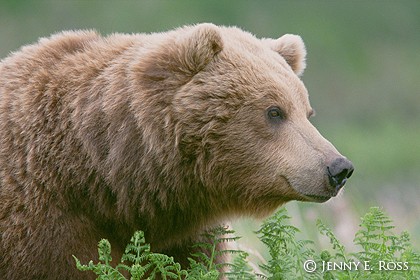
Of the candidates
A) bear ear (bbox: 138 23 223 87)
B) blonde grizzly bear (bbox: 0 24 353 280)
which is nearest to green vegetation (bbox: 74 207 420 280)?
blonde grizzly bear (bbox: 0 24 353 280)

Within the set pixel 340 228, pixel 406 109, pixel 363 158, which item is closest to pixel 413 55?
pixel 406 109

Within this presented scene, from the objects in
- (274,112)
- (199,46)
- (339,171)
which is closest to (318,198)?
(339,171)

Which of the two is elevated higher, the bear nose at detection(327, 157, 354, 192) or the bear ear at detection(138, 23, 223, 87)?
the bear ear at detection(138, 23, 223, 87)

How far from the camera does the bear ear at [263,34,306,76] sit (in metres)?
7.45

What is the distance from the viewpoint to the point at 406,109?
26922 millimetres

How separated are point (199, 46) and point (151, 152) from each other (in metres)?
0.66

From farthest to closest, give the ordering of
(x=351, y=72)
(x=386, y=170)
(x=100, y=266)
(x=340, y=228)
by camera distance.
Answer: (x=351, y=72) → (x=386, y=170) → (x=340, y=228) → (x=100, y=266)

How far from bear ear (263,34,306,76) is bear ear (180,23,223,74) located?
680mm

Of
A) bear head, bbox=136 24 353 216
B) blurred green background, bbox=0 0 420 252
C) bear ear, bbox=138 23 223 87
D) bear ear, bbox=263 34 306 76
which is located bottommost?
bear head, bbox=136 24 353 216

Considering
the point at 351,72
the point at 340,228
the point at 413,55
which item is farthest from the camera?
the point at 413,55

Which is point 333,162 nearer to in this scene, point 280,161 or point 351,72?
point 280,161

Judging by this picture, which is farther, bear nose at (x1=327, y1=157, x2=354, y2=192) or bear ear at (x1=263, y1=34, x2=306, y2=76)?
bear ear at (x1=263, y1=34, x2=306, y2=76)

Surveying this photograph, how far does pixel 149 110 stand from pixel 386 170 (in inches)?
640

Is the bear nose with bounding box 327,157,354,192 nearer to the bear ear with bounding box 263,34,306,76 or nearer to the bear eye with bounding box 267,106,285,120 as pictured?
the bear eye with bounding box 267,106,285,120
